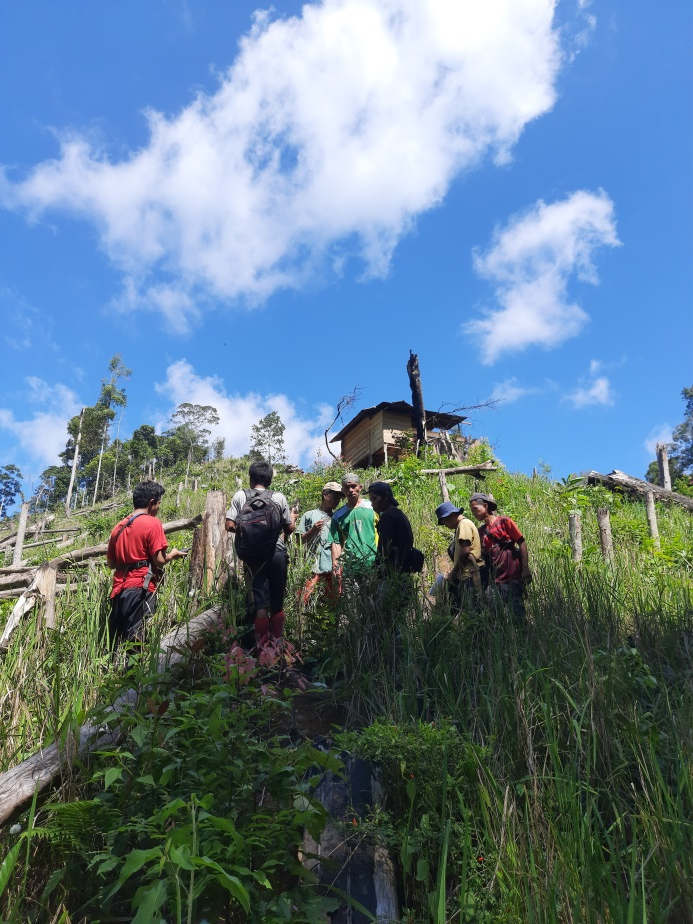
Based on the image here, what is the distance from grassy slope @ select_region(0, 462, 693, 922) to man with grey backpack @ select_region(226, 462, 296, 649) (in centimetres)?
42

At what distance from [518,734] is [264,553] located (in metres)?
2.46

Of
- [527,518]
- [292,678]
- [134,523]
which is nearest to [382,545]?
[292,678]

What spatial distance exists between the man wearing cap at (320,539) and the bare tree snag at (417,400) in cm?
1397

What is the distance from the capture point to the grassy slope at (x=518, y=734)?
7.57 ft

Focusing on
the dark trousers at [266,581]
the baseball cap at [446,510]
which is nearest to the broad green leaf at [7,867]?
the dark trousers at [266,581]

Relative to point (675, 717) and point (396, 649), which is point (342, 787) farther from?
point (675, 717)

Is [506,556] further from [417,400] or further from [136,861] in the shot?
[417,400]

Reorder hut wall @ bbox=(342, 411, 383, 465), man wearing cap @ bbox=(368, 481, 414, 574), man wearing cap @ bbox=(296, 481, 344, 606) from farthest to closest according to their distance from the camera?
hut wall @ bbox=(342, 411, 383, 465)
man wearing cap @ bbox=(296, 481, 344, 606)
man wearing cap @ bbox=(368, 481, 414, 574)

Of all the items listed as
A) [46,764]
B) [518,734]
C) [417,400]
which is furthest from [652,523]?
[417,400]

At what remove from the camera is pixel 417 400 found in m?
21.4

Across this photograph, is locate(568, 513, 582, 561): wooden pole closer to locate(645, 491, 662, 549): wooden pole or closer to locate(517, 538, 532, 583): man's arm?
locate(645, 491, 662, 549): wooden pole

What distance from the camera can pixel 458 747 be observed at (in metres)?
2.85

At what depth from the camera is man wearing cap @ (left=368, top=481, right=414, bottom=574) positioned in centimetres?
521

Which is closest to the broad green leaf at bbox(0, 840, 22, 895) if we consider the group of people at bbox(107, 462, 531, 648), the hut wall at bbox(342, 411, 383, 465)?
the group of people at bbox(107, 462, 531, 648)
